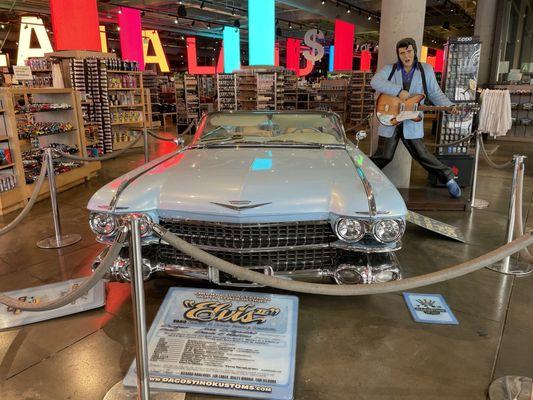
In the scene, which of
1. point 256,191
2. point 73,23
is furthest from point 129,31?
point 256,191

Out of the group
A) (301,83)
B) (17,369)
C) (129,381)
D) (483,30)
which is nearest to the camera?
(129,381)

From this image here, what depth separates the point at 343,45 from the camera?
1945 cm

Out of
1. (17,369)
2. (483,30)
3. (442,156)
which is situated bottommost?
(17,369)

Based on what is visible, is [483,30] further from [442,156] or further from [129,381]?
[129,381]

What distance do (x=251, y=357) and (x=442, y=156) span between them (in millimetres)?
4993

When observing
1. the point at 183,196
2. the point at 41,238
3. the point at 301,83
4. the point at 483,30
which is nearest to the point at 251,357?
the point at 183,196

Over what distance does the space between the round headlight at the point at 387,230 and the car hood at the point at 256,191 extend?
0.08 m

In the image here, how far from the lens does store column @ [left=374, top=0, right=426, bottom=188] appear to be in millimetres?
5773

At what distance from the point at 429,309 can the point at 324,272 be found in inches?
39.0

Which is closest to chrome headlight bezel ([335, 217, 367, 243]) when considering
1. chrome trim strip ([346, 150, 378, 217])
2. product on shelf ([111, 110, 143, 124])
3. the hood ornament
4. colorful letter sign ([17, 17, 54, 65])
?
chrome trim strip ([346, 150, 378, 217])

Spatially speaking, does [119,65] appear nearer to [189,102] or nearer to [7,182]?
[189,102]

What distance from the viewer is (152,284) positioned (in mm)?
3553

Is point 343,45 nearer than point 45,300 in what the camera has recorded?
No

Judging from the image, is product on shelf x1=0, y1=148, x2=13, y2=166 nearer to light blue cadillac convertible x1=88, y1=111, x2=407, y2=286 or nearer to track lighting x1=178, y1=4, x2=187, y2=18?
light blue cadillac convertible x1=88, y1=111, x2=407, y2=286
